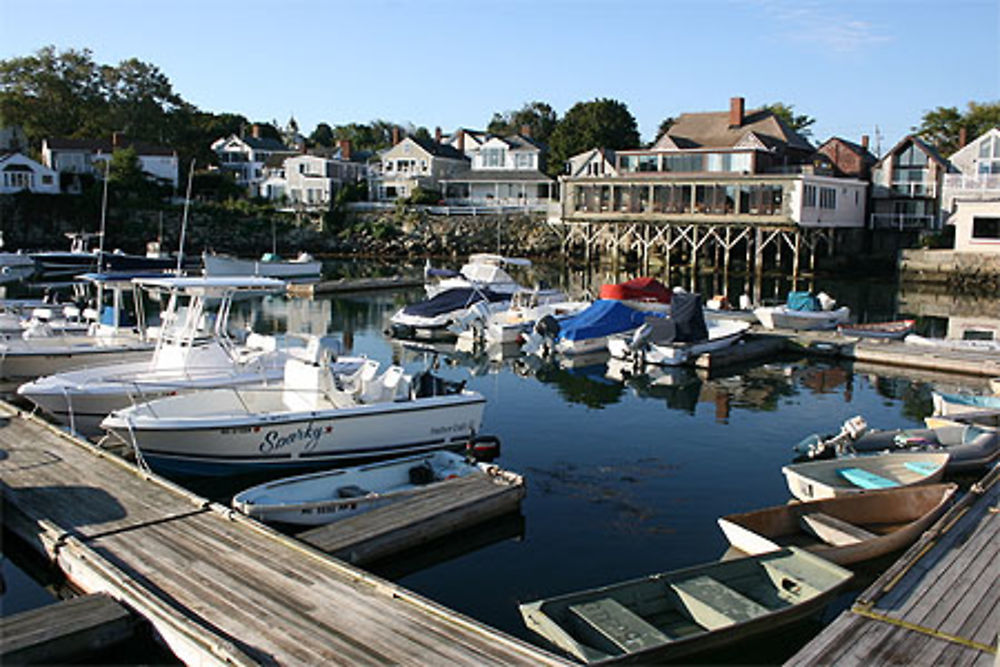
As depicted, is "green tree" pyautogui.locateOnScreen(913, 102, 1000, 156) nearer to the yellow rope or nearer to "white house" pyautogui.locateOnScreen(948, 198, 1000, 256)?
"white house" pyautogui.locateOnScreen(948, 198, 1000, 256)

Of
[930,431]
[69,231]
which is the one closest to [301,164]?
[69,231]

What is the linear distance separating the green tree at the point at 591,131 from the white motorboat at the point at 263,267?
111 ft

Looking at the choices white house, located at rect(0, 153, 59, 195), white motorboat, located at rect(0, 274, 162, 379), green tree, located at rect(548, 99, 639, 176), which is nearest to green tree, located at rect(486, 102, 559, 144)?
green tree, located at rect(548, 99, 639, 176)

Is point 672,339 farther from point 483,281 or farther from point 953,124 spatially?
point 953,124

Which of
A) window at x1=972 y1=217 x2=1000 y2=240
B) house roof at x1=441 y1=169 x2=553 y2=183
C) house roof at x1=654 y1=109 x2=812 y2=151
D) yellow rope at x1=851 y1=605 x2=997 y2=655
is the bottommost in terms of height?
yellow rope at x1=851 y1=605 x2=997 y2=655

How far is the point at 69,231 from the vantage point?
67500mm

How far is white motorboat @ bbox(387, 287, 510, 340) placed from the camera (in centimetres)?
3130

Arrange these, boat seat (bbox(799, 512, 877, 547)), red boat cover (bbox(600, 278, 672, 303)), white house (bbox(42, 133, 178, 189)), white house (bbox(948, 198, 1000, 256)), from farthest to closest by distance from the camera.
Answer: white house (bbox(42, 133, 178, 189)), white house (bbox(948, 198, 1000, 256)), red boat cover (bbox(600, 278, 672, 303)), boat seat (bbox(799, 512, 877, 547))

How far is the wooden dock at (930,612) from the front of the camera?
8133mm

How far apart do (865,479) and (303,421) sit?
924 cm

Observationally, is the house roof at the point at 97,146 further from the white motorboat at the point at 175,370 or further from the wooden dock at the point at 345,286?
the white motorboat at the point at 175,370

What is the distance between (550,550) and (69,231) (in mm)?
65825

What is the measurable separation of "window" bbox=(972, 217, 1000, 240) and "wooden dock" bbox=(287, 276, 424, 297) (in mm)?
32013

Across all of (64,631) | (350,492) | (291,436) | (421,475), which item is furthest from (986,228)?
(64,631)
